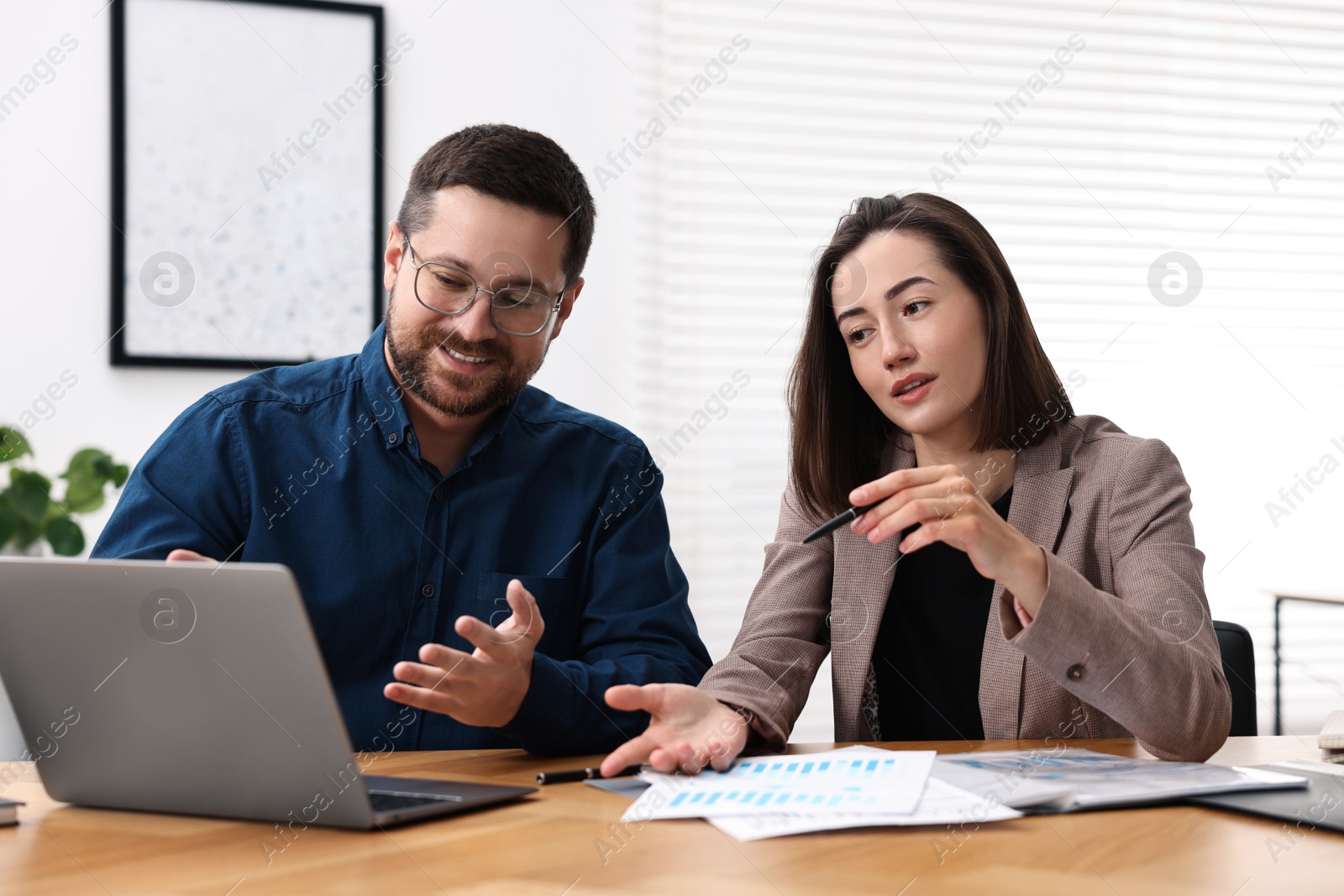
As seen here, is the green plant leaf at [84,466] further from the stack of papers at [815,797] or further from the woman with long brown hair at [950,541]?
the stack of papers at [815,797]

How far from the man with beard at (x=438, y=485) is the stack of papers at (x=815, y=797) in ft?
1.16

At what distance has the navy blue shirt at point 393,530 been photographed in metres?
1.48

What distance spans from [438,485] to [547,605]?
224mm

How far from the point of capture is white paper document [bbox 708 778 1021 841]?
89 cm

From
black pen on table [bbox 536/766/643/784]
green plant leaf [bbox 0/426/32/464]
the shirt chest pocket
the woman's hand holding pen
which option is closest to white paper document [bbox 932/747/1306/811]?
the woman's hand holding pen

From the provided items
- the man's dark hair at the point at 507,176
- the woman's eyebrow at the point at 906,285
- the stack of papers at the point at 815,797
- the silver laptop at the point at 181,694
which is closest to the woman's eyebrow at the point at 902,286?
the woman's eyebrow at the point at 906,285

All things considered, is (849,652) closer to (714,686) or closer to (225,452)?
(714,686)

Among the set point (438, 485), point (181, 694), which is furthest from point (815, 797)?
point (438, 485)

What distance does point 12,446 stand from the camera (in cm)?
224

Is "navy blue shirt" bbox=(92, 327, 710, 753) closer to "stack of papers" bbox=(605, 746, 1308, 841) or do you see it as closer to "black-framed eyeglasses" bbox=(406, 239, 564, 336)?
"black-framed eyeglasses" bbox=(406, 239, 564, 336)

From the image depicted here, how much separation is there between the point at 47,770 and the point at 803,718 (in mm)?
2129

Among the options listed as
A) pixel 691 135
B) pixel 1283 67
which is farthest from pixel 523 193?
pixel 1283 67

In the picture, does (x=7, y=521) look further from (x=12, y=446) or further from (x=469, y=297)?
(x=469, y=297)

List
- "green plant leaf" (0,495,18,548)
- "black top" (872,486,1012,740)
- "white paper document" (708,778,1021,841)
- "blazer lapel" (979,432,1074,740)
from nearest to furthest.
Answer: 1. "white paper document" (708,778,1021,841)
2. "blazer lapel" (979,432,1074,740)
3. "black top" (872,486,1012,740)
4. "green plant leaf" (0,495,18,548)
